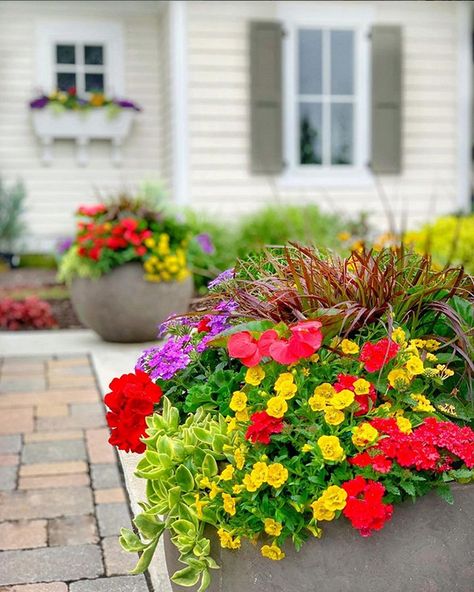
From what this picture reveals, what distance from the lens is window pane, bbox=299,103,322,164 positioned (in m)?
9.75

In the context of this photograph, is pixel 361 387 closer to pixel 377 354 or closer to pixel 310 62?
pixel 377 354

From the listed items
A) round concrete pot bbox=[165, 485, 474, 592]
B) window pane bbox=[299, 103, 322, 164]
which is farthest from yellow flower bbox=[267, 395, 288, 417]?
window pane bbox=[299, 103, 322, 164]

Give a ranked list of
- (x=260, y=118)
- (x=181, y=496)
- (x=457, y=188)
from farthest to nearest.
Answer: (x=457, y=188) < (x=260, y=118) < (x=181, y=496)

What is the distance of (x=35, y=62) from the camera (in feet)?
33.0

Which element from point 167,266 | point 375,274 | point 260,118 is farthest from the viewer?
point 260,118

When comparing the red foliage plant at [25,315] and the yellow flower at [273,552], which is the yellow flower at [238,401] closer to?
the yellow flower at [273,552]

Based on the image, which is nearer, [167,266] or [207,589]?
[207,589]

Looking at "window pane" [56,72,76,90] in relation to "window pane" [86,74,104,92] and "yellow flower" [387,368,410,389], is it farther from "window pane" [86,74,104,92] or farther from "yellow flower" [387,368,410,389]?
"yellow flower" [387,368,410,389]

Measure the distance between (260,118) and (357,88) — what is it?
45.2 inches

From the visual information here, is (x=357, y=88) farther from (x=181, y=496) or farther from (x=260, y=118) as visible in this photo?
(x=181, y=496)

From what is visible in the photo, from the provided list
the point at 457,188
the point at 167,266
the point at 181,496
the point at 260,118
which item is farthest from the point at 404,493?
the point at 457,188

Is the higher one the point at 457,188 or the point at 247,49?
the point at 247,49

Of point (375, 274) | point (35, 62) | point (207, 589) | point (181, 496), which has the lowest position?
point (207, 589)

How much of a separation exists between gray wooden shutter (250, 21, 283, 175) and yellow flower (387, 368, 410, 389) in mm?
7762
